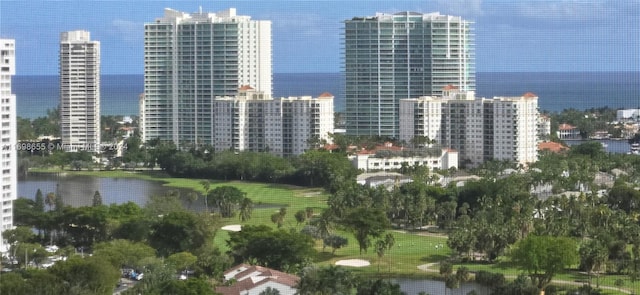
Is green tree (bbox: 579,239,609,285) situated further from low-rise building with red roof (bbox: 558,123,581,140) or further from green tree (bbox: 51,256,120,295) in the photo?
low-rise building with red roof (bbox: 558,123,581,140)

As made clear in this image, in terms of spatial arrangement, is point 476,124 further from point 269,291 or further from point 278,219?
point 269,291

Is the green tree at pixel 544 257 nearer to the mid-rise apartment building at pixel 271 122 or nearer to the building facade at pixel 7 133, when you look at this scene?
the building facade at pixel 7 133

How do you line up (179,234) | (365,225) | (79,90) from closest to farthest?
1. (179,234)
2. (365,225)
3. (79,90)

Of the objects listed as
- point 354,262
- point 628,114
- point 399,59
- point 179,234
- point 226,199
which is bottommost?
point 354,262

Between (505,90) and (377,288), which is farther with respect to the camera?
(505,90)

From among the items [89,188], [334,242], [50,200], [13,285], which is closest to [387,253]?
[334,242]

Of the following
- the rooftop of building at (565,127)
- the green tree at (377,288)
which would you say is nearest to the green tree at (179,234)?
the green tree at (377,288)
